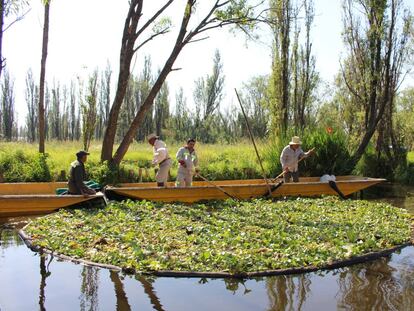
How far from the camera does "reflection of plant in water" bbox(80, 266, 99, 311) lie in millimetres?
5285

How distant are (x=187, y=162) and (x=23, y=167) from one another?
16.6ft

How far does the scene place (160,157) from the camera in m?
11.5

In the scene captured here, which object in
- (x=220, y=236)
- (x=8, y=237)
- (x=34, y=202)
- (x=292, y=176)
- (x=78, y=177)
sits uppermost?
(x=78, y=177)

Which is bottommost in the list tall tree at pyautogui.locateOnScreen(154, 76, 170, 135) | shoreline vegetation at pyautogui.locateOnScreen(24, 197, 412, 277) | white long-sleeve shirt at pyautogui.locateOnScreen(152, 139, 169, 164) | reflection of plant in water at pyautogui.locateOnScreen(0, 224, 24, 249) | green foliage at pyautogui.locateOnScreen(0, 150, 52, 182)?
→ reflection of plant in water at pyautogui.locateOnScreen(0, 224, 24, 249)

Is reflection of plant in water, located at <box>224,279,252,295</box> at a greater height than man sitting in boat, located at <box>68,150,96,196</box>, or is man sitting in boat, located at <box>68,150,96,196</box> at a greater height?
man sitting in boat, located at <box>68,150,96,196</box>

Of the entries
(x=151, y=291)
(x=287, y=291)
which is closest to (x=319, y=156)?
(x=287, y=291)

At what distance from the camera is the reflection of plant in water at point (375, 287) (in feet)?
17.7

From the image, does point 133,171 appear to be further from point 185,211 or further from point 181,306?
point 181,306

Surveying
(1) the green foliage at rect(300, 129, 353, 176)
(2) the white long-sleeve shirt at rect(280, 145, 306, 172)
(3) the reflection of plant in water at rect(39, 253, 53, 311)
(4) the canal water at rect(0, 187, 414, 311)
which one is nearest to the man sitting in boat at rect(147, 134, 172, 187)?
(2) the white long-sleeve shirt at rect(280, 145, 306, 172)

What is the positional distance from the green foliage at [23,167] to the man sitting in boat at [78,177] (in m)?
3.44

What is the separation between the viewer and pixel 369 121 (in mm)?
19156

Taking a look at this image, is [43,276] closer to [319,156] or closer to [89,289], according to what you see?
[89,289]

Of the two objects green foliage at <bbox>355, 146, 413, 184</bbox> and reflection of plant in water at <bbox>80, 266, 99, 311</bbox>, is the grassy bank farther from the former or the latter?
reflection of plant in water at <bbox>80, 266, 99, 311</bbox>

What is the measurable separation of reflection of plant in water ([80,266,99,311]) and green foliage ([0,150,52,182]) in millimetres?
7657
